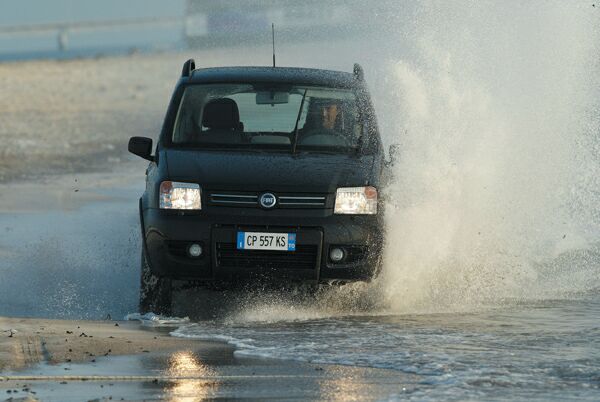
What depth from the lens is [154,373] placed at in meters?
7.74

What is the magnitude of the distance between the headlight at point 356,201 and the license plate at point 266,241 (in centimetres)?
36

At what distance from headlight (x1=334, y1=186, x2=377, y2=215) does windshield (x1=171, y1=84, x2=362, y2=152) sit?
2.52 feet

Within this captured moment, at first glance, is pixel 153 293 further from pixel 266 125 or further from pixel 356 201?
pixel 266 125

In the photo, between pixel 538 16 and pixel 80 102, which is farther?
pixel 80 102

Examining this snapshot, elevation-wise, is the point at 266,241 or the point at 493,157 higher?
the point at 493,157

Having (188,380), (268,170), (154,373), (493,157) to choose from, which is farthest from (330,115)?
(188,380)

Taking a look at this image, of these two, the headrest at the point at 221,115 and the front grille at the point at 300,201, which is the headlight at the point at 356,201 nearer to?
the front grille at the point at 300,201

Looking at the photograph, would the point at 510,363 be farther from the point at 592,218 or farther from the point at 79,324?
the point at 592,218

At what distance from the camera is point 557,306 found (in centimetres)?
1043

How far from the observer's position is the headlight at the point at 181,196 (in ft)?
32.2

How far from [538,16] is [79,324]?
979cm

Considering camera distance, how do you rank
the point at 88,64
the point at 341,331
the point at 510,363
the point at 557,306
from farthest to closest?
the point at 88,64 < the point at 557,306 < the point at 341,331 < the point at 510,363

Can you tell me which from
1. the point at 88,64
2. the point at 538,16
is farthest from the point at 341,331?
the point at 88,64

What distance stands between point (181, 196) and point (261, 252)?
2.05 ft
